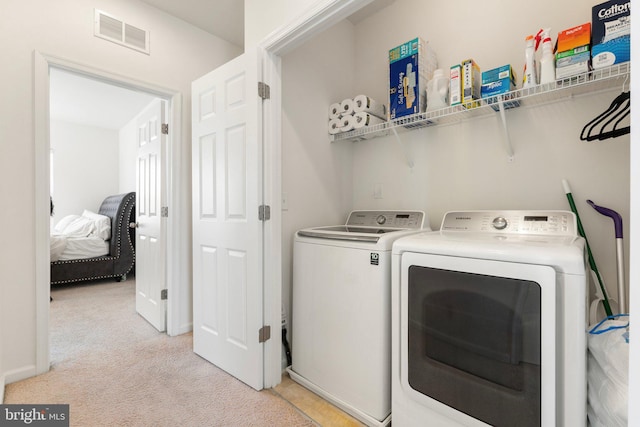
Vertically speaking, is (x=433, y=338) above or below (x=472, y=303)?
below

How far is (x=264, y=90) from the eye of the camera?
6.12ft

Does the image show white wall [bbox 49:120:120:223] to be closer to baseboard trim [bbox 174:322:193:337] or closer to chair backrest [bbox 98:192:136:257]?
chair backrest [bbox 98:192:136:257]

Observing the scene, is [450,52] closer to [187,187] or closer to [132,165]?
[187,187]

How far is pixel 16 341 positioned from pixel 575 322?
2.83m

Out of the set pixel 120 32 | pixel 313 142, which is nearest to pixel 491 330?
pixel 313 142

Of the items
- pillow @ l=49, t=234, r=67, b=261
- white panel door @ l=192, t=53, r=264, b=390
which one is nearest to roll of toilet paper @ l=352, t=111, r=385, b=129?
white panel door @ l=192, t=53, r=264, b=390

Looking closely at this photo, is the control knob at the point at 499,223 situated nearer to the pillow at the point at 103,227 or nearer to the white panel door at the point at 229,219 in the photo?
the white panel door at the point at 229,219

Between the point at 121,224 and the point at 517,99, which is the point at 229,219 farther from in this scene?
the point at 121,224

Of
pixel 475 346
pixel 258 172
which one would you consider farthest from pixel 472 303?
pixel 258 172

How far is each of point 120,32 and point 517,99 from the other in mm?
2655

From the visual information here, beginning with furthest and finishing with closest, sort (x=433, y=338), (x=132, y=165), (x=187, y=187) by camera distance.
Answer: (x=132, y=165), (x=187, y=187), (x=433, y=338)

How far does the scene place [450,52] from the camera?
6.77 feet

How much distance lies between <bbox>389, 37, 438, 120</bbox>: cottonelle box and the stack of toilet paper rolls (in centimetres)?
18

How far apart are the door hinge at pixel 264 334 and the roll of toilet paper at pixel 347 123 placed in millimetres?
1402
